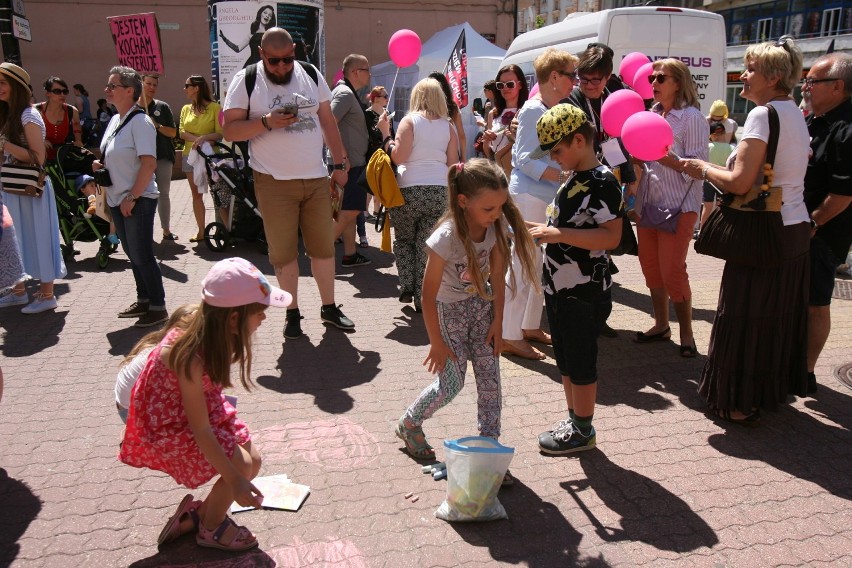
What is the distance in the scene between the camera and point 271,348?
5.12 m

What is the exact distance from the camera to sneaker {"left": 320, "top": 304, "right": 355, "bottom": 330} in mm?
5504

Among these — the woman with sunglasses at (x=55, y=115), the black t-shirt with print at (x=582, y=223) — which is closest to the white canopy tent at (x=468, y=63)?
the woman with sunglasses at (x=55, y=115)

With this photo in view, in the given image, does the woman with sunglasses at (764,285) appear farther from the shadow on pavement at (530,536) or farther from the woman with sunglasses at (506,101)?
the woman with sunglasses at (506,101)

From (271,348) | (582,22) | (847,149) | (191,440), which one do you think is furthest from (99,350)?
(582,22)

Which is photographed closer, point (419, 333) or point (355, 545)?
point (355, 545)

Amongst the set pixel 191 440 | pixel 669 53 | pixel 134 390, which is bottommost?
pixel 191 440

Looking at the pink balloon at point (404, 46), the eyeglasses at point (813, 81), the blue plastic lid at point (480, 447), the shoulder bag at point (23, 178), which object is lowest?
the blue plastic lid at point (480, 447)

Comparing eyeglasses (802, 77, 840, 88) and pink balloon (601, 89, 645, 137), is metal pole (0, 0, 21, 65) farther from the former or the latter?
eyeglasses (802, 77, 840, 88)

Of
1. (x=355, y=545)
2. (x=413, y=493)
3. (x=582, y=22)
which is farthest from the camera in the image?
(x=582, y=22)

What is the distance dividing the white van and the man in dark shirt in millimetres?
5119

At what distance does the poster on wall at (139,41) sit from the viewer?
909cm

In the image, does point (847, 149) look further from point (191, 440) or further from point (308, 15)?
point (308, 15)

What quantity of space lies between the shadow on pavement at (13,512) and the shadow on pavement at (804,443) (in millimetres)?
3343

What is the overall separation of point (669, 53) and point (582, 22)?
125cm
